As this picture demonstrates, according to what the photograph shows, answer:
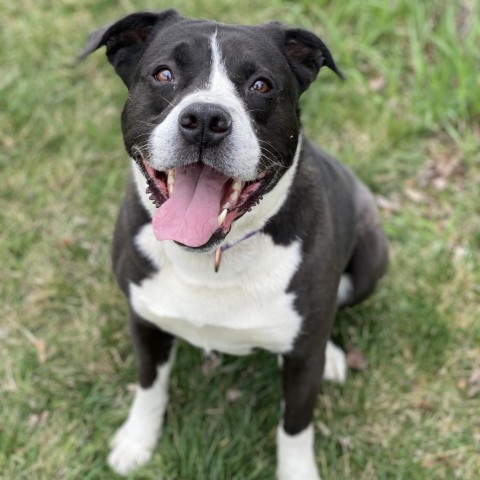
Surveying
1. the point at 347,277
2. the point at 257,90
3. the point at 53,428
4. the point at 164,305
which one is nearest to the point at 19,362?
the point at 53,428

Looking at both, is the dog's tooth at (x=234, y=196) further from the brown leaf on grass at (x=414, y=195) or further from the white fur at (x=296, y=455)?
the brown leaf on grass at (x=414, y=195)

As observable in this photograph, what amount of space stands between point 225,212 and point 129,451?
1369 millimetres

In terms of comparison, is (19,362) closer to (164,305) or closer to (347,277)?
(164,305)

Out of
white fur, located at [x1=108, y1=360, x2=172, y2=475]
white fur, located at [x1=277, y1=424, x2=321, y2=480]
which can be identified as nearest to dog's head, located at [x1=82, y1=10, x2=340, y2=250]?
white fur, located at [x1=108, y1=360, x2=172, y2=475]

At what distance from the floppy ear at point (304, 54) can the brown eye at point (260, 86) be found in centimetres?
24

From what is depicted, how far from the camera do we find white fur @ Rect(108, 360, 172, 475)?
3496mm

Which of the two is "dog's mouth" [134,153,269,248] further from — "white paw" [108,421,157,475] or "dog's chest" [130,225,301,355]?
"white paw" [108,421,157,475]

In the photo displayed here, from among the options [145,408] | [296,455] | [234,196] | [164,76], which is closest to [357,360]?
[296,455]

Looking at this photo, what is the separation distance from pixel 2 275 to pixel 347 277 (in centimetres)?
173

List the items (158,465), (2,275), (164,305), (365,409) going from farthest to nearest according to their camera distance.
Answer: (2,275), (365,409), (158,465), (164,305)

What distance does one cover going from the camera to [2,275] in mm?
4211

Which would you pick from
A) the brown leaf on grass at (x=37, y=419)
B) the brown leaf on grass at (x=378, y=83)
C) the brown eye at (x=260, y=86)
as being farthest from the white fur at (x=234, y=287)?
the brown leaf on grass at (x=378, y=83)

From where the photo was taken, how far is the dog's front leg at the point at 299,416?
318cm

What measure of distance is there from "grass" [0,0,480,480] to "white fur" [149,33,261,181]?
1.47 m
